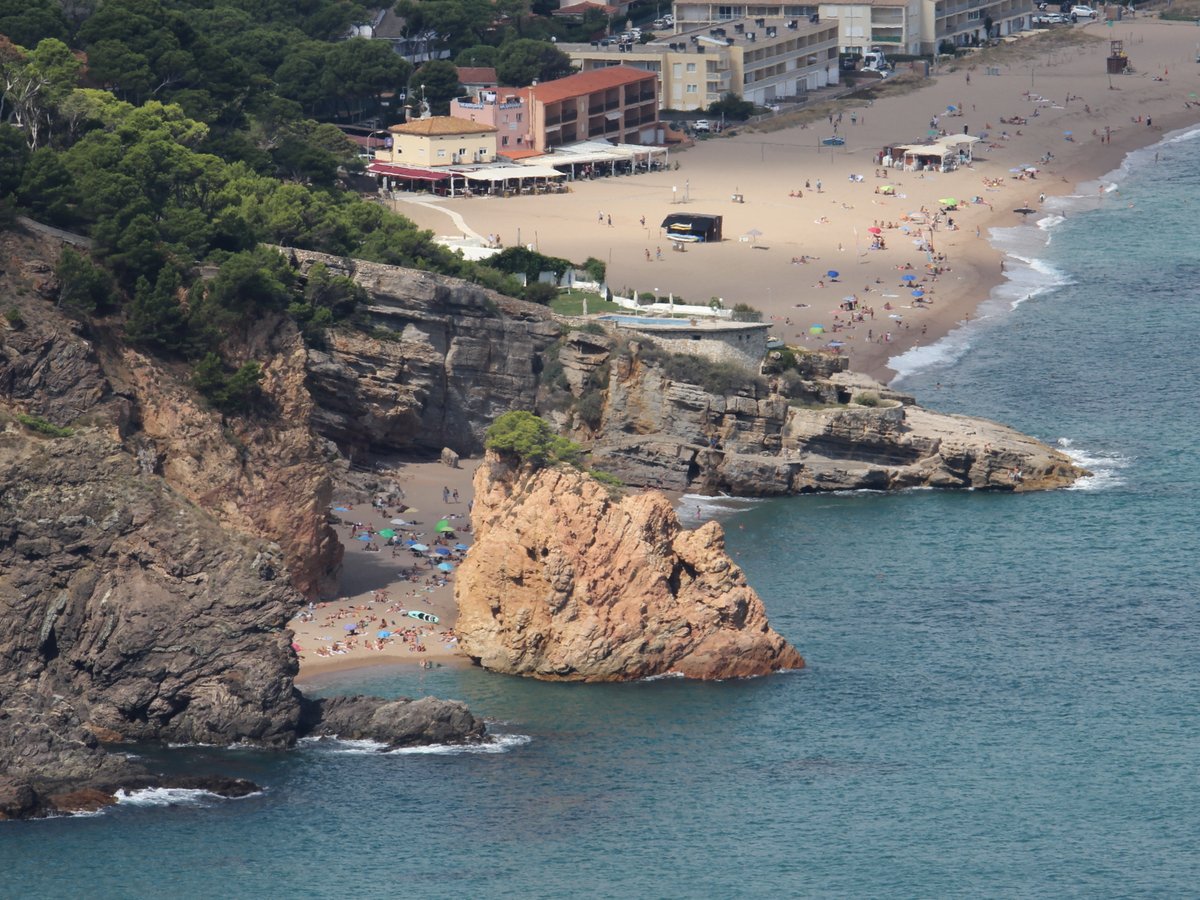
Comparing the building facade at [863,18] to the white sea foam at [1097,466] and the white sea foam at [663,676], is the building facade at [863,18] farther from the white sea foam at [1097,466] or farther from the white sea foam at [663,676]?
the white sea foam at [663,676]

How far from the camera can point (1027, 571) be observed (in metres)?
92.5

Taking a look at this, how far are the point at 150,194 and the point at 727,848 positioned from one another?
130 feet

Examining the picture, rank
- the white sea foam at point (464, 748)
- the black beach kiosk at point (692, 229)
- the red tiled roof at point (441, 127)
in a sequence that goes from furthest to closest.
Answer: the red tiled roof at point (441, 127) < the black beach kiosk at point (692, 229) < the white sea foam at point (464, 748)

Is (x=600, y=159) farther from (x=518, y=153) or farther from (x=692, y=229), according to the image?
(x=692, y=229)

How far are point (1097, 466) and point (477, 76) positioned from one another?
3033 inches

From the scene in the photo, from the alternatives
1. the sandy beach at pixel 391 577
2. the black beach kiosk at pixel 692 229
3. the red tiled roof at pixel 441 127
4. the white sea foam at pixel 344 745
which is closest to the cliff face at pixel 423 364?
the sandy beach at pixel 391 577

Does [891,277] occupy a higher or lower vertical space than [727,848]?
higher

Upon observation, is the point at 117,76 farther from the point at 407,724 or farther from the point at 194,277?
the point at 407,724

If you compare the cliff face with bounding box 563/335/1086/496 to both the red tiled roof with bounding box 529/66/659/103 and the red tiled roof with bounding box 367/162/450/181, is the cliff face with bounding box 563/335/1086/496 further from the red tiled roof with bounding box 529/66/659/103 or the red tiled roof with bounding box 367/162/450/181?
the red tiled roof with bounding box 529/66/659/103

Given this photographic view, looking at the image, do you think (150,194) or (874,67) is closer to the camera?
(150,194)

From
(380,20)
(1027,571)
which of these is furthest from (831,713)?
(380,20)

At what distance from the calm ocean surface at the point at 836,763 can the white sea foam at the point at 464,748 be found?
0.58 feet

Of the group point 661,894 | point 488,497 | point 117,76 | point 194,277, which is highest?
point 117,76

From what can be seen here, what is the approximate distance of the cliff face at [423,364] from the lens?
98688mm
